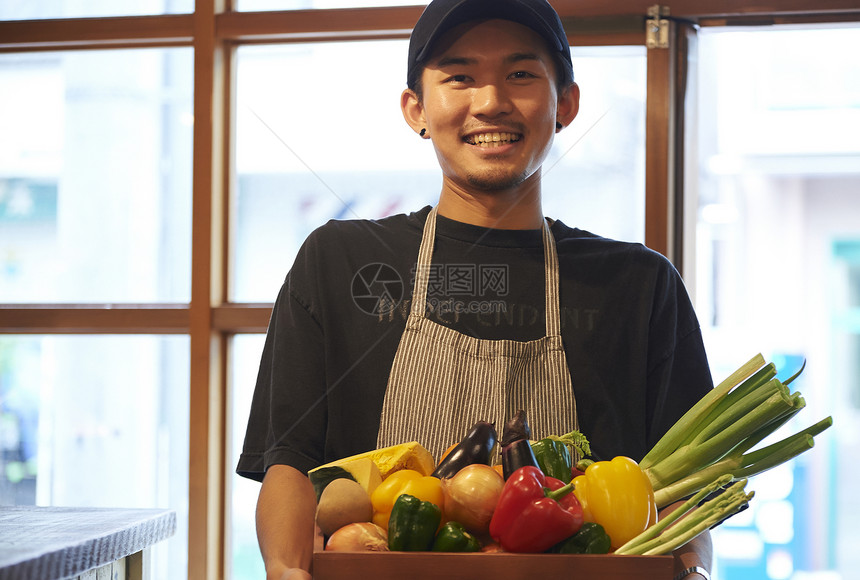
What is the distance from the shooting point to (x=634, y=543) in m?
0.78

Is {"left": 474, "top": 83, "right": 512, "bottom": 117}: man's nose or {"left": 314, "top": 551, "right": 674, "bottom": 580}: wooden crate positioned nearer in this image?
{"left": 314, "top": 551, "right": 674, "bottom": 580}: wooden crate

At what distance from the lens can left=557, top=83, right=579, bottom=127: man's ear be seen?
1.26m

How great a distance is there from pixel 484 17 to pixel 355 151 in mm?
665

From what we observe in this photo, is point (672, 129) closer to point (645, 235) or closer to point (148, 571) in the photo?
point (645, 235)

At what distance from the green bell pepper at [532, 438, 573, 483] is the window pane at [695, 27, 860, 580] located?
A: 916mm

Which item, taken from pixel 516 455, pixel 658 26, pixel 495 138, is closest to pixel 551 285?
pixel 495 138

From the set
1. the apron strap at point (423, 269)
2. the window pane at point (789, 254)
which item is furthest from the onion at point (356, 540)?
the window pane at point (789, 254)

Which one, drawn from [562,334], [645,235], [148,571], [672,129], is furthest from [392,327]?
[672,129]

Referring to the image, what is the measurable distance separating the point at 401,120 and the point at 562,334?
759mm

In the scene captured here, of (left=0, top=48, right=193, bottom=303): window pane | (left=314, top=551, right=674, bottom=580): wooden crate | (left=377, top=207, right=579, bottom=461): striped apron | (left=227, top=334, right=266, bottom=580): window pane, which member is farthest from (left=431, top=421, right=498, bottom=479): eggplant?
(left=0, top=48, right=193, bottom=303): window pane

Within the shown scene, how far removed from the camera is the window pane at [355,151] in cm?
170

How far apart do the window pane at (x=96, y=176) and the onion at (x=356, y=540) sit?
1.16 meters

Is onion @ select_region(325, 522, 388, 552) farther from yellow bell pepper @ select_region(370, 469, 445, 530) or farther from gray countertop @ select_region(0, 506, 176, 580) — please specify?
gray countertop @ select_region(0, 506, 176, 580)

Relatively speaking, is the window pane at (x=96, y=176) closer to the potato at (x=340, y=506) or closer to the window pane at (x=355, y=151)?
the window pane at (x=355, y=151)
